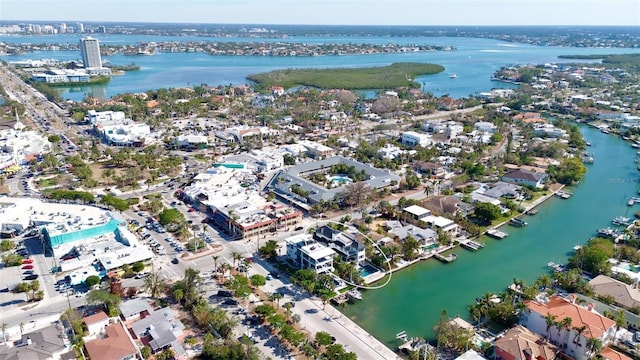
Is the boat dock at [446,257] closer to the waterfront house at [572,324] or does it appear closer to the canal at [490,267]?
the canal at [490,267]

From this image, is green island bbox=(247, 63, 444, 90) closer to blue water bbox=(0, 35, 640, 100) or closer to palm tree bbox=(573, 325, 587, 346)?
blue water bbox=(0, 35, 640, 100)

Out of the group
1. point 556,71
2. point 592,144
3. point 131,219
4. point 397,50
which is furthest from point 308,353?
point 397,50

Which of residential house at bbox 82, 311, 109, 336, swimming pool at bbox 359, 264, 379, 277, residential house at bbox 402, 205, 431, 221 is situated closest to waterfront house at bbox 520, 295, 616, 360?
swimming pool at bbox 359, 264, 379, 277

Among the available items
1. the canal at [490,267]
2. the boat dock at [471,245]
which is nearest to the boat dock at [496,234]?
the canal at [490,267]

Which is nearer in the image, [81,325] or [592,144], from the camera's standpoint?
[81,325]

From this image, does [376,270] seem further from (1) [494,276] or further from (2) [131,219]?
(2) [131,219]

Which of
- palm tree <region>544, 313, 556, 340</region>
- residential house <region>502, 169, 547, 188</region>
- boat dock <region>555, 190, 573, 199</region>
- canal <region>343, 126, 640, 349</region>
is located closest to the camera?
palm tree <region>544, 313, 556, 340</region>

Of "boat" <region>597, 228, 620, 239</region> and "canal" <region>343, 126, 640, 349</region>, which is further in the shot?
"boat" <region>597, 228, 620, 239</region>
